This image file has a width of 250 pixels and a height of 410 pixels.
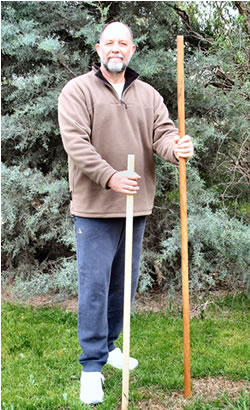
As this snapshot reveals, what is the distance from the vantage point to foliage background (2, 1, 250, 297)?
4.10 metres

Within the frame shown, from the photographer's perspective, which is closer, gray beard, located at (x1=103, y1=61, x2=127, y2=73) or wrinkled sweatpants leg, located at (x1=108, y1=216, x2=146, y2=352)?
gray beard, located at (x1=103, y1=61, x2=127, y2=73)

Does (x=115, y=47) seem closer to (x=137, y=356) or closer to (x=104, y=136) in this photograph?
(x=104, y=136)

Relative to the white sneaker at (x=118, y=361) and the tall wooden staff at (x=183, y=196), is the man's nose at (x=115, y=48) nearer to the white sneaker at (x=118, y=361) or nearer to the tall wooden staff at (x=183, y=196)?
the tall wooden staff at (x=183, y=196)

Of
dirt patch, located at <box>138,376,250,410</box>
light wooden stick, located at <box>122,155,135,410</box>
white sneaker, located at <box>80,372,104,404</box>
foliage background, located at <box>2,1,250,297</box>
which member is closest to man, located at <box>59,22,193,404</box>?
white sneaker, located at <box>80,372,104,404</box>

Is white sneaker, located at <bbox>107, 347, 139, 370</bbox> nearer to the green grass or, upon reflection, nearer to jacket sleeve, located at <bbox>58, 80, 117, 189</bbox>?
the green grass

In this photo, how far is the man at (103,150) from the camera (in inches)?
99.5

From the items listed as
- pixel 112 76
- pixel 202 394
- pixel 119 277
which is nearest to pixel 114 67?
pixel 112 76

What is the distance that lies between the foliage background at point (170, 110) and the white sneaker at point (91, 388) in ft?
4.33

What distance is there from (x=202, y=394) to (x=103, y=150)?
1565 mm

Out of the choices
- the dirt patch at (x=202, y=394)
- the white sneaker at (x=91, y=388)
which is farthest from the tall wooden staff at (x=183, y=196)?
the white sneaker at (x=91, y=388)

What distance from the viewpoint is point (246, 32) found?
445 centimetres

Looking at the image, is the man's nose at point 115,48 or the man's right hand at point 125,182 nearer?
the man's right hand at point 125,182

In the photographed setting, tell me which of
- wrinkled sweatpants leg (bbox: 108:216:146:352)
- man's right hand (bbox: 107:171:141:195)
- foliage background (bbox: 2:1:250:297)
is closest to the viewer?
man's right hand (bbox: 107:171:141:195)

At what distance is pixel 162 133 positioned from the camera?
2.77m
